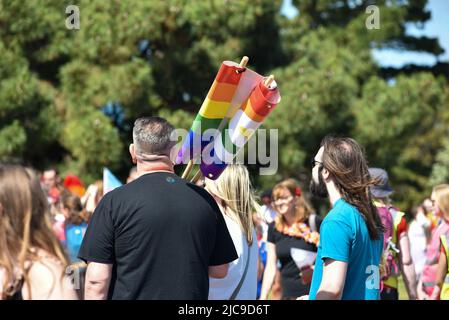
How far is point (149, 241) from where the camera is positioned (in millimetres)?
3555

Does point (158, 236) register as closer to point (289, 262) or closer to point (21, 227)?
point (21, 227)

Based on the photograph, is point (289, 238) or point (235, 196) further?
point (289, 238)

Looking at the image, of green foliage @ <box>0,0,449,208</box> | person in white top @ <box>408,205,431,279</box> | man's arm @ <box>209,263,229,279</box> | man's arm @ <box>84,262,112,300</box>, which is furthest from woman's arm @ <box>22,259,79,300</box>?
green foliage @ <box>0,0,449,208</box>

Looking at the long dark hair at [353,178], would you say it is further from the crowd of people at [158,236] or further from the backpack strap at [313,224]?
the backpack strap at [313,224]

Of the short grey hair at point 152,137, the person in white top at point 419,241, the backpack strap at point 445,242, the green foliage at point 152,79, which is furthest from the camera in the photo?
the green foliage at point 152,79

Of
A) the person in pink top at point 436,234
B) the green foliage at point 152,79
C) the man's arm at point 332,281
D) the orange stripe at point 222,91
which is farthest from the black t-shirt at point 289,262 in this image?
→ the green foliage at point 152,79

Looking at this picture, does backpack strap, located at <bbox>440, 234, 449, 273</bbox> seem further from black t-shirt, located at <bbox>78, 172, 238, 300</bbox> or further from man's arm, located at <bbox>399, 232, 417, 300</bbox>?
black t-shirt, located at <bbox>78, 172, 238, 300</bbox>

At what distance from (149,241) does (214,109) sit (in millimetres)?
777

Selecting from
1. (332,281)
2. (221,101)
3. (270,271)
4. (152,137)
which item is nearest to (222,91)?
(221,101)

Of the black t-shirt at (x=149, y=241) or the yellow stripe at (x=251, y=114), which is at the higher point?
the yellow stripe at (x=251, y=114)

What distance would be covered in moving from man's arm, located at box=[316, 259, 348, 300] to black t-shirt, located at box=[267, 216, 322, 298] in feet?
9.88

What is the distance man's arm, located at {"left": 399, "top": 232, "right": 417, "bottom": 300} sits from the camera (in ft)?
19.7

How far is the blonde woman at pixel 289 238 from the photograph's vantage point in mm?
6496
